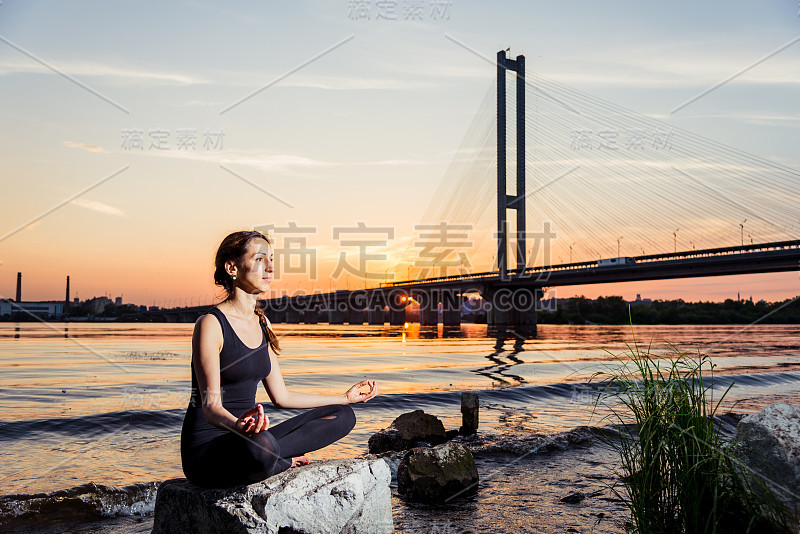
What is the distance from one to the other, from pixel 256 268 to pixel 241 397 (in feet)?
2.24

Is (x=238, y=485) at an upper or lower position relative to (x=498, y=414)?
upper

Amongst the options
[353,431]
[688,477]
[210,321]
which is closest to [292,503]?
[210,321]

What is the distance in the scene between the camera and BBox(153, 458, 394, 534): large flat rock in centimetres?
288

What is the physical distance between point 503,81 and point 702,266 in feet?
77.7

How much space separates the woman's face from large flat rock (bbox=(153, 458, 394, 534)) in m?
1.00

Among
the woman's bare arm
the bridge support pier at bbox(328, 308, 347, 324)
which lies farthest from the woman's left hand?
the bridge support pier at bbox(328, 308, 347, 324)

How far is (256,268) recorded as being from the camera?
323 cm

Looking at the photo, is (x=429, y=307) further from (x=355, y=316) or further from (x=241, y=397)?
(x=241, y=397)

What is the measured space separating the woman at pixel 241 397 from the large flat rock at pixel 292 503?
3.4 inches

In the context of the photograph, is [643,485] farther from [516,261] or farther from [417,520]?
[516,261]

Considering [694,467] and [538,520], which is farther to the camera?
[538,520]

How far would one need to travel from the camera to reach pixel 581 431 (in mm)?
6918

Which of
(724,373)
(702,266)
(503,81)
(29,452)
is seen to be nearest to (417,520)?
(29,452)

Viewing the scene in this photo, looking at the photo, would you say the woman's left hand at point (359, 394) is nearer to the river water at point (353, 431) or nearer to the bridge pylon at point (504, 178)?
the river water at point (353, 431)
